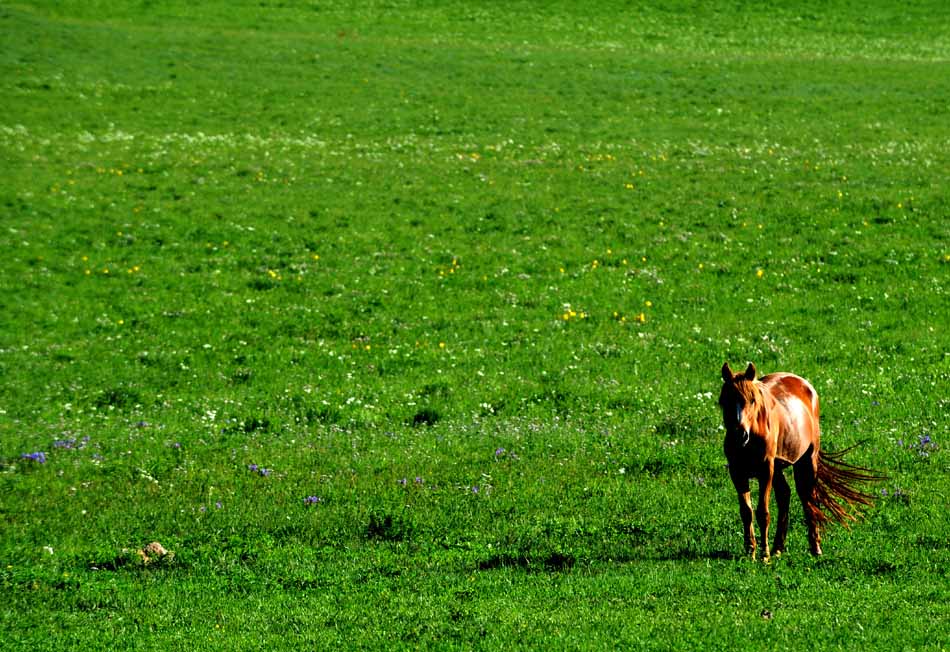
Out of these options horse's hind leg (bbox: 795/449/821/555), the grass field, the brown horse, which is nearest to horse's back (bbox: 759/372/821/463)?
the brown horse

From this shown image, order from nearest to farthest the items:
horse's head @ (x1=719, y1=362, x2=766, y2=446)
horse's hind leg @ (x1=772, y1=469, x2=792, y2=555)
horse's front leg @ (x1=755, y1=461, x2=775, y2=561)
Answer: horse's head @ (x1=719, y1=362, x2=766, y2=446), horse's front leg @ (x1=755, y1=461, x2=775, y2=561), horse's hind leg @ (x1=772, y1=469, x2=792, y2=555)

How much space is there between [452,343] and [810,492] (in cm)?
1176

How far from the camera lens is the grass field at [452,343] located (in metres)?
11.7

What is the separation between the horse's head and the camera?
10.4m

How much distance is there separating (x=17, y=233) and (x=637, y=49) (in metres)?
40.5

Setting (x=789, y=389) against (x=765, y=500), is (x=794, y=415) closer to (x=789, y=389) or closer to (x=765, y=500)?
(x=789, y=389)

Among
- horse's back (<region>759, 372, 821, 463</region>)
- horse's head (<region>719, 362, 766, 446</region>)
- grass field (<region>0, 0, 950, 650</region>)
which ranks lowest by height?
grass field (<region>0, 0, 950, 650</region>)

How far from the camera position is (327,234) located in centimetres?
3092

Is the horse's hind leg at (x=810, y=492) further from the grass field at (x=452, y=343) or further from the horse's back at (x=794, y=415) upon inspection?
the grass field at (x=452, y=343)

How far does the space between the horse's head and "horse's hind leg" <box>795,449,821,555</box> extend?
1.93 m

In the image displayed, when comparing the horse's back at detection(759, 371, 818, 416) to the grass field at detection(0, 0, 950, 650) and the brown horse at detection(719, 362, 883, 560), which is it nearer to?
the brown horse at detection(719, 362, 883, 560)

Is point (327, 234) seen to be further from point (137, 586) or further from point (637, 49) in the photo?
point (637, 49)

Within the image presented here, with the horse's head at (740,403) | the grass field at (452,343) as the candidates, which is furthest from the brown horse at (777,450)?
the grass field at (452,343)

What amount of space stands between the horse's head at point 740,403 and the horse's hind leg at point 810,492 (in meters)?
1.93
